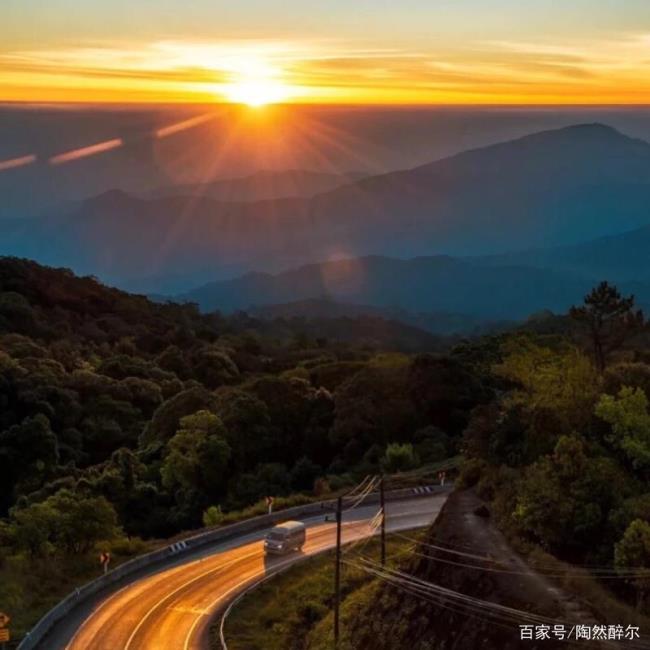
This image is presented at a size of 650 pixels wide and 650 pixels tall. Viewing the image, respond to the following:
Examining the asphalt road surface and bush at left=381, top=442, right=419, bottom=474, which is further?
bush at left=381, top=442, right=419, bottom=474

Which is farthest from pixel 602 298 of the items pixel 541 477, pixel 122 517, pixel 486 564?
pixel 122 517

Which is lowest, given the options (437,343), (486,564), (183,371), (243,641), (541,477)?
(243,641)

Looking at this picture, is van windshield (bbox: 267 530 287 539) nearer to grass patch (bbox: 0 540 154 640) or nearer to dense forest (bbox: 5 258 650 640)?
grass patch (bbox: 0 540 154 640)

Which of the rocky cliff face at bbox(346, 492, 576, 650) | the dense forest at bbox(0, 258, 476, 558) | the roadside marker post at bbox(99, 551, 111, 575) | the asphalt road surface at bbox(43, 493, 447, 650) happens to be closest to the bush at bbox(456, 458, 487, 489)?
the rocky cliff face at bbox(346, 492, 576, 650)

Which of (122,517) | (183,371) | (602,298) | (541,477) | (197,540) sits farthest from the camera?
(183,371)

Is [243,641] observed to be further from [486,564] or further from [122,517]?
[122,517]

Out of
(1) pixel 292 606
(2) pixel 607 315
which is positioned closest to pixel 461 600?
(1) pixel 292 606

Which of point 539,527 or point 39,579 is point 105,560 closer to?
point 39,579
